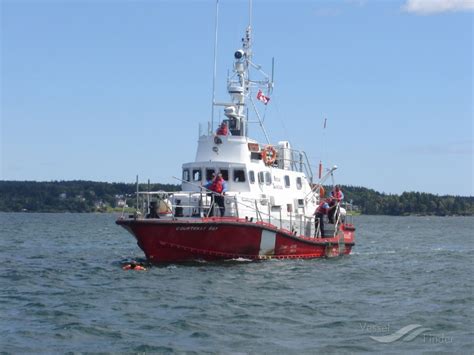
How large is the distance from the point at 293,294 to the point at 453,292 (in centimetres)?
447

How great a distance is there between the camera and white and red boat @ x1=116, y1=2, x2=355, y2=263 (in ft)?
87.7

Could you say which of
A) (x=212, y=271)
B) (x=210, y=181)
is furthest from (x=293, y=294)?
(x=210, y=181)

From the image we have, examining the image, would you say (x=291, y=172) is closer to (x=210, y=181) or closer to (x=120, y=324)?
(x=210, y=181)

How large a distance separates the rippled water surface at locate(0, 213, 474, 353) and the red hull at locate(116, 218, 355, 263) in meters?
0.44

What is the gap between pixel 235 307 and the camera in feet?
64.3

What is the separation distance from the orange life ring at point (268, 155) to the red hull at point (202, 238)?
328cm

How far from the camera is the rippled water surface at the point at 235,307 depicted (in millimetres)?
15789

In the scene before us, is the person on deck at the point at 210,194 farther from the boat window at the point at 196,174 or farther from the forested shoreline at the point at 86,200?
the forested shoreline at the point at 86,200

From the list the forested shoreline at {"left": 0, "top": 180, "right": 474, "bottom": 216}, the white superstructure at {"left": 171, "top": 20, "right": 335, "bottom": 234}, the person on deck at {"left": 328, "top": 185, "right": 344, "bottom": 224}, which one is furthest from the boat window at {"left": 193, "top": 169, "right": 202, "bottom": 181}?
the forested shoreline at {"left": 0, "top": 180, "right": 474, "bottom": 216}

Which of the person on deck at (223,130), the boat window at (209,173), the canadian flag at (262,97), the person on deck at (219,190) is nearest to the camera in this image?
the person on deck at (219,190)

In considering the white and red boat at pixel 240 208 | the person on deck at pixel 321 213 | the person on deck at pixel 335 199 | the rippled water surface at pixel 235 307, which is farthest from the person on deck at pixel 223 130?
the person on deck at pixel 335 199

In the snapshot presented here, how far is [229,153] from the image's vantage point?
3016 centimetres

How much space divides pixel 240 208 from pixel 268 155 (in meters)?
3.07

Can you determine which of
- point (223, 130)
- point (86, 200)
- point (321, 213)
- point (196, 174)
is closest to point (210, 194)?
point (196, 174)
